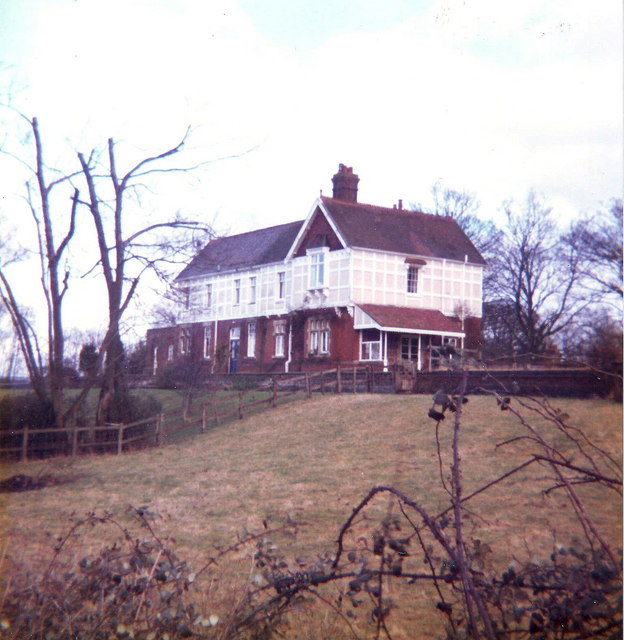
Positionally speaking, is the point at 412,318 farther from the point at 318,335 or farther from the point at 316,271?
the point at 318,335

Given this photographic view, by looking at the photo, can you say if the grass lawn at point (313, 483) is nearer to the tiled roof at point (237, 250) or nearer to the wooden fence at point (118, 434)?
the wooden fence at point (118, 434)

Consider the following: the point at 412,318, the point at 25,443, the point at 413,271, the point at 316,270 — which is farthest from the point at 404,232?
the point at 25,443

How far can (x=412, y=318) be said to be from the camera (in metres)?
4.14

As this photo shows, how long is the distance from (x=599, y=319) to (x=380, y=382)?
6.29 ft

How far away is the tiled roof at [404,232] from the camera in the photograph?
12.5 ft

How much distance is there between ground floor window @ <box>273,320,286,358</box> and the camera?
5314mm

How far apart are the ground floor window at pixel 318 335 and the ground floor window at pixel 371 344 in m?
0.31

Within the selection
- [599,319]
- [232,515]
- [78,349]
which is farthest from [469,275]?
[78,349]

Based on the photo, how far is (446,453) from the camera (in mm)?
4273

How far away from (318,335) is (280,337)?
1.46 ft

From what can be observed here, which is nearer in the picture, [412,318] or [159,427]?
[159,427]

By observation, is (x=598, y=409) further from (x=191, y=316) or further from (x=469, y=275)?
(x=191, y=316)

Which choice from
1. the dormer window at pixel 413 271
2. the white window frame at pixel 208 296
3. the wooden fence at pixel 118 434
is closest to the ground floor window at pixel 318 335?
the dormer window at pixel 413 271

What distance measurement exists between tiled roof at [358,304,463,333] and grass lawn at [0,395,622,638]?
0.43 metres
